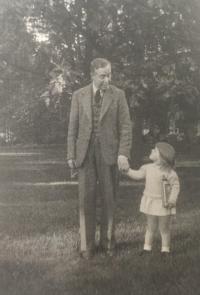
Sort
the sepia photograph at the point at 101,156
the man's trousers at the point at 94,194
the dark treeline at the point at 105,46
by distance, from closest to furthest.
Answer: the sepia photograph at the point at 101,156 < the man's trousers at the point at 94,194 < the dark treeline at the point at 105,46

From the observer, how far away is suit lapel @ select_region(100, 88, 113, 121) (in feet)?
16.0

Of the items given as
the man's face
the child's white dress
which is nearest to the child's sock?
the child's white dress

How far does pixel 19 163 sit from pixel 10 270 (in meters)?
8.72

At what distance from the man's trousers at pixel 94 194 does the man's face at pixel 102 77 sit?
1.45ft

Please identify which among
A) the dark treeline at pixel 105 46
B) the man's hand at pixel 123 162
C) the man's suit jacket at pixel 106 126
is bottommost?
the man's hand at pixel 123 162

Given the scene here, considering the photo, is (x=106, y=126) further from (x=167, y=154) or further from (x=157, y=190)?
(x=157, y=190)

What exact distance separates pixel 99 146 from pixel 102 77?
564 mm

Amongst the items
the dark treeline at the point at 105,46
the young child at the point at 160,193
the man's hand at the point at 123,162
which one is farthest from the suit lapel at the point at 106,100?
the dark treeline at the point at 105,46

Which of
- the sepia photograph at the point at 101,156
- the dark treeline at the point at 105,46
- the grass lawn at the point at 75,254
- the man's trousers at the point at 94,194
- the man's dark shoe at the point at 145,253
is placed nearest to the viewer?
the grass lawn at the point at 75,254

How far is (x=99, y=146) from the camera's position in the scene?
4906 mm

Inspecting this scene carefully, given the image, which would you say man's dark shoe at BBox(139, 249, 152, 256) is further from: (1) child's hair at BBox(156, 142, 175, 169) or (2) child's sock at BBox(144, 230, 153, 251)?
(1) child's hair at BBox(156, 142, 175, 169)

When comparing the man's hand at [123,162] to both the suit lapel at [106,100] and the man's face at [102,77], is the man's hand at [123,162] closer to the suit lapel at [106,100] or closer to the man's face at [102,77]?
the suit lapel at [106,100]

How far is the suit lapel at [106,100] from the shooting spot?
4867 millimetres

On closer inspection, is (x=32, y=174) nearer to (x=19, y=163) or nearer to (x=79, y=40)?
(x=19, y=163)
